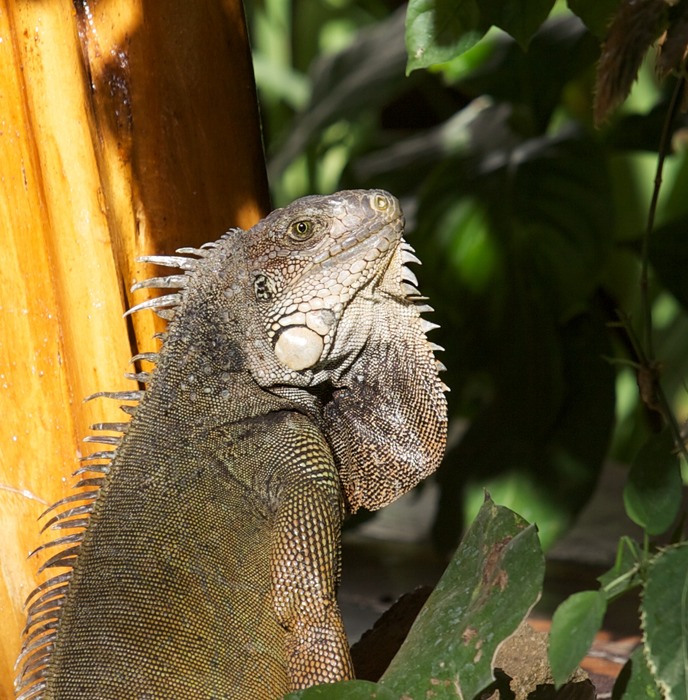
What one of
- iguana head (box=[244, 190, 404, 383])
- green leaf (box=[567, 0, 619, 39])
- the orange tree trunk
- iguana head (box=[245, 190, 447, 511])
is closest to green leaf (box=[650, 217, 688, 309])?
green leaf (box=[567, 0, 619, 39])

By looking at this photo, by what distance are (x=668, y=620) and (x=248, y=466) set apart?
86 cm

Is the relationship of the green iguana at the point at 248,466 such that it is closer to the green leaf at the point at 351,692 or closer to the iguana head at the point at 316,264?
A: the iguana head at the point at 316,264

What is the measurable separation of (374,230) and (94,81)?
2.41ft

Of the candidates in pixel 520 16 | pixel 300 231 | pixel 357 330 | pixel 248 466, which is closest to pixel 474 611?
pixel 248 466

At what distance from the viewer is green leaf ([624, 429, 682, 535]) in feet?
4.94

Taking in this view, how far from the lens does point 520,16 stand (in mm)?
2064

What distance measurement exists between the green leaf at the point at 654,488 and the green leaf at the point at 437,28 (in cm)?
95

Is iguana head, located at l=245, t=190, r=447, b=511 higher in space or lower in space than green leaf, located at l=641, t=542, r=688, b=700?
higher

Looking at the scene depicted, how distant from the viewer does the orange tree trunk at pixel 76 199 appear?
1.98 m

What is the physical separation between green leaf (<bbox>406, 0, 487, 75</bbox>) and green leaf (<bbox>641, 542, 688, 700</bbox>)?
3.81 feet

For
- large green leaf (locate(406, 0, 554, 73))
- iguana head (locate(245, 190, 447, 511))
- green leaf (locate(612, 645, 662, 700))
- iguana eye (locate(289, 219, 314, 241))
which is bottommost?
green leaf (locate(612, 645, 662, 700))

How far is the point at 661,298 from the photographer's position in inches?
197

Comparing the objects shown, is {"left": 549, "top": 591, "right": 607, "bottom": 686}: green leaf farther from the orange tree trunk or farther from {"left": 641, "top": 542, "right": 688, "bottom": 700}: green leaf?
the orange tree trunk

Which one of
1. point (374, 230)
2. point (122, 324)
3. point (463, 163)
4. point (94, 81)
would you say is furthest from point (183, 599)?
point (463, 163)
